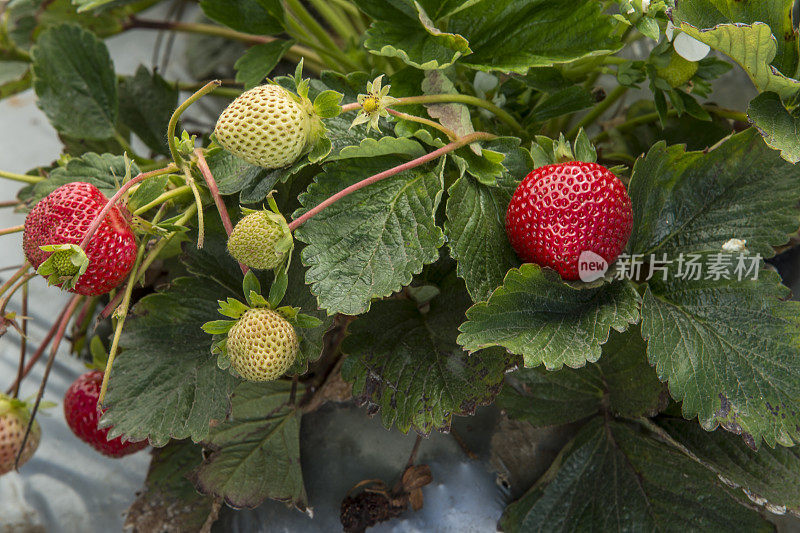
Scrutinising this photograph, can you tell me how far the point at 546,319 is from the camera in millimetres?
525

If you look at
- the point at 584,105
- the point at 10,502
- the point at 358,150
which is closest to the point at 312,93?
the point at 358,150

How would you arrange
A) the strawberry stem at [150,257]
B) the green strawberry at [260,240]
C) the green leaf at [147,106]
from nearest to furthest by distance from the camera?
the green strawberry at [260,240] < the strawberry stem at [150,257] < the green leaf at [147,106]

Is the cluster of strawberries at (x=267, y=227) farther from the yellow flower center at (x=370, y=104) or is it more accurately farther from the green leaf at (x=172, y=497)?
the green leaf at (x=172, y=497)

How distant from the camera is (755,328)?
53 cm

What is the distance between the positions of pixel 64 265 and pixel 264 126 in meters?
0.17

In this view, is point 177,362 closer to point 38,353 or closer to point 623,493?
point 38,353

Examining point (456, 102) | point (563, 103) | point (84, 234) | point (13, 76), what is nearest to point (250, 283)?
point (84, 234)

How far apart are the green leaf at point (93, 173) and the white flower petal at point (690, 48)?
482 millimetres

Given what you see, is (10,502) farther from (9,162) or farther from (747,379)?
(747,379)

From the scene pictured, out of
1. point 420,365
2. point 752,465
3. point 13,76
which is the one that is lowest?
point 752,465

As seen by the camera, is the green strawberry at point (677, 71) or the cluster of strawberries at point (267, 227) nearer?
the cluster of strawberries at point (267, 227)

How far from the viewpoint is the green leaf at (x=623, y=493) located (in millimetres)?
629

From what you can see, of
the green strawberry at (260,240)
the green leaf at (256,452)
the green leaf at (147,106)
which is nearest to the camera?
the green strawberry at (260,240)

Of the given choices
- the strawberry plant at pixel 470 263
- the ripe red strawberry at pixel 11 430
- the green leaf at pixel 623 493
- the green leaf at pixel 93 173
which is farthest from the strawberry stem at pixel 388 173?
the ripe red strawberry at pixel 11 430
